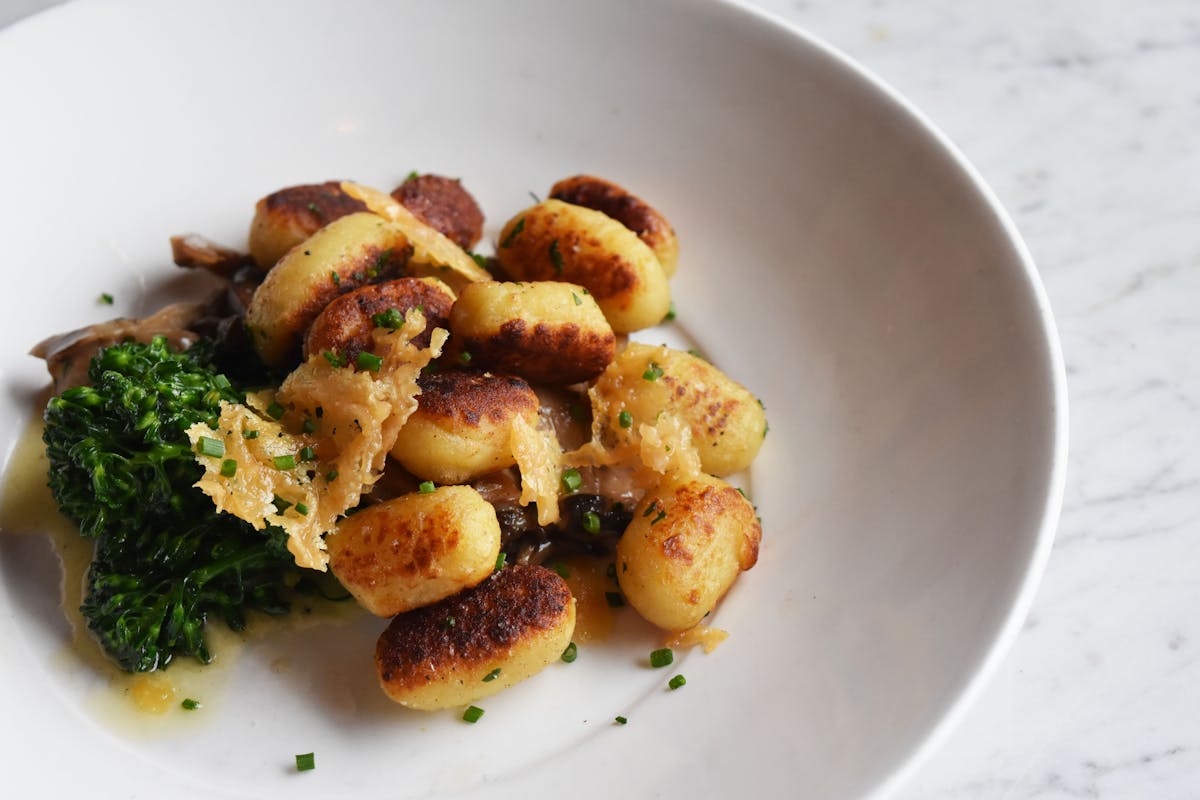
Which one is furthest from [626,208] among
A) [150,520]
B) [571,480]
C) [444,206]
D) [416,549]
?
[150,520]

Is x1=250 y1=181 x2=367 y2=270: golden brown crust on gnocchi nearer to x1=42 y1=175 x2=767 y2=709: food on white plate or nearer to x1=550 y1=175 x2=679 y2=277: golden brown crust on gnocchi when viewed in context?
x1=42 y1=175 x2=767 y2=709: food on white plate

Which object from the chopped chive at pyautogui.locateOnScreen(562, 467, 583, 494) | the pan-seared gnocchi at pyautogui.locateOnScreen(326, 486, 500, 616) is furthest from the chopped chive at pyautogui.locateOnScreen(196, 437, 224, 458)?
the chopped chive at pyautogui.locateOnScreen(562, 467, 583, 494)

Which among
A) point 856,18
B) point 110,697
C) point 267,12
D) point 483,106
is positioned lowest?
point 110,697

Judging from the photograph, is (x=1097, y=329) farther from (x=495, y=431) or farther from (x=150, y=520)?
(x=150, y=520)

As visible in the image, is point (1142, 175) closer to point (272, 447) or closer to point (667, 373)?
point (667, 373)

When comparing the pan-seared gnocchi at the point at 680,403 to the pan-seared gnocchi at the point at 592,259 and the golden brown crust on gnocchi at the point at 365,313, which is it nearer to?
the pan-seared gnocchi at the point at 592,259

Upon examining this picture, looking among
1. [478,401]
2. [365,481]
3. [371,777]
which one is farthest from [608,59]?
[371,777]
